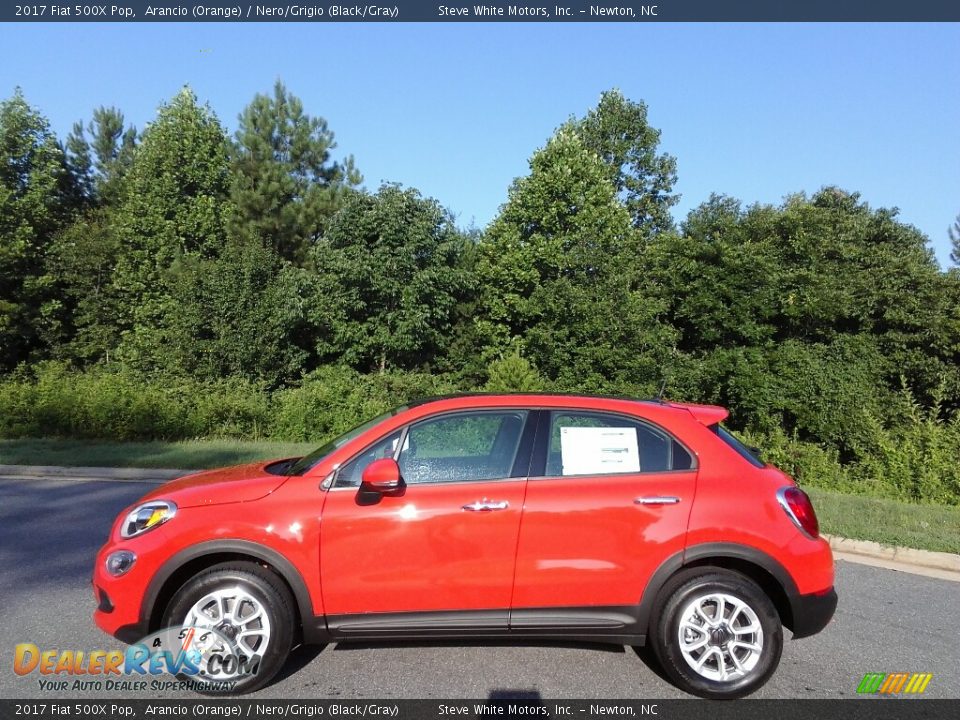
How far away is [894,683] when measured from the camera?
4.05 metres

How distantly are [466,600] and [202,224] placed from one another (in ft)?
94.6

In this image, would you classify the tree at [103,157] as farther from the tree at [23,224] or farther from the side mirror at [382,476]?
the side mirror at [382,476]

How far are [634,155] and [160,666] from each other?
1536 inches

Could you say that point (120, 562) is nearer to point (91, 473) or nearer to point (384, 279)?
point (91, 473)

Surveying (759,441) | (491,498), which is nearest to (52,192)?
(759,441)

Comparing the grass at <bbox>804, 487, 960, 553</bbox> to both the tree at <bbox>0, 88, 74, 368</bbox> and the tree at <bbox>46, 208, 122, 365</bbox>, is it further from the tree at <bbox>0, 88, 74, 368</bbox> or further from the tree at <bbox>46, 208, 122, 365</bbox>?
the tree at <bbox>0, 88, 74, 368</bbox>

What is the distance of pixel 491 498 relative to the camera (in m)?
3.86

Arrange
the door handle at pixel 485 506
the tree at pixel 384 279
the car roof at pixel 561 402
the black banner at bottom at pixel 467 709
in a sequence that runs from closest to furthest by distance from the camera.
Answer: the black banner at bottom at pixel 467 709 < the door handle at pixel 485 506 < the car roof at pixel 561 402 < the tree at pixel 384 279

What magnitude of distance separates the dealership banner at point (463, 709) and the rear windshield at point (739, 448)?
133 cm

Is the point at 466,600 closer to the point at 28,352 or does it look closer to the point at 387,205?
the point at 387,205

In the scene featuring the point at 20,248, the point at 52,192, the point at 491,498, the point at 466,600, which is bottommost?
the point at 466,600

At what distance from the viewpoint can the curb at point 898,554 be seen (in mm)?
6605

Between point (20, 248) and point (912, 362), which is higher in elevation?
point (20, 248)

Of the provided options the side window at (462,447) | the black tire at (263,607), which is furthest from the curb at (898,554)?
the black tire at (263,607)
